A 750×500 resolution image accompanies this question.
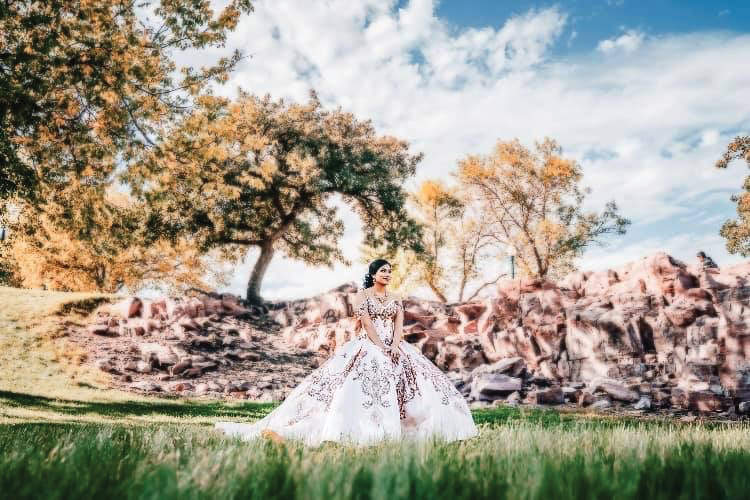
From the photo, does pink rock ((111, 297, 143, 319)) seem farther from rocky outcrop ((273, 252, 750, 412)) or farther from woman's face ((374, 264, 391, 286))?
woman's face ((374, 264, 391, 286))

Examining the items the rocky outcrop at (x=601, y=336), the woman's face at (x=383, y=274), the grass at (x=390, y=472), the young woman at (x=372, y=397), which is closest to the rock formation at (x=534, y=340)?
the rocky outcrop at (x=601, y=336)

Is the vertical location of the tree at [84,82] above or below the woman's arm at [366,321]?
above

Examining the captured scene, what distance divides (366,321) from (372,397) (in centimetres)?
128

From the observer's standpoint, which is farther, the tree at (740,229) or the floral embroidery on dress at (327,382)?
the tree at (740,229)

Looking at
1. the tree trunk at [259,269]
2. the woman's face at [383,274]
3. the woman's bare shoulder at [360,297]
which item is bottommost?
the woman's bare shoulder at [360,297]

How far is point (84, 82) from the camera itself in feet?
37.3

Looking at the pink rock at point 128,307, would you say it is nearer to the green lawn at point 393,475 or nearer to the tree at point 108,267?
the tree at point 108,267

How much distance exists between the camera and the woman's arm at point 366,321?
7.47 meters

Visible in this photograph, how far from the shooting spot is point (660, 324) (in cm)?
1758

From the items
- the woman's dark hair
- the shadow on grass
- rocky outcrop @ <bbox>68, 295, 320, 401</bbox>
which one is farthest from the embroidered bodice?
rocky outcrop @ <bbox>68, 295, 320, 401</bbox>

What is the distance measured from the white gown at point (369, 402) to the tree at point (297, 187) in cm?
1940

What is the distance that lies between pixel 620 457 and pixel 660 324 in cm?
1674

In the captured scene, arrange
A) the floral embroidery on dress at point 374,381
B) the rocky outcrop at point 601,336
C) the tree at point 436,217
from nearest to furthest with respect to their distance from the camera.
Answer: the floral embroidery on dress at point 374,381 → the rocky outcrop at point 601,336 → the tree at point 436,217

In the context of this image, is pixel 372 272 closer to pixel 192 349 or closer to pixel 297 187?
pixel 192 349
